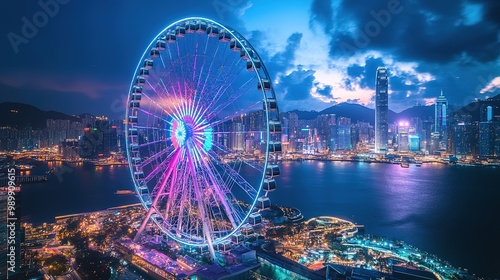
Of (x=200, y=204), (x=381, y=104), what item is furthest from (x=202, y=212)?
(x=381, y=104)

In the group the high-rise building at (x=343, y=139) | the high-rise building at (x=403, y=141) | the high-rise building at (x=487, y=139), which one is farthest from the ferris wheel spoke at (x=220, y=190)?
the high-rise building at (x=403, y=141)

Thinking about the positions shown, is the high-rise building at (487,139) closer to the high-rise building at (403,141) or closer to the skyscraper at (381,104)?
the high-rise building at (403,141)

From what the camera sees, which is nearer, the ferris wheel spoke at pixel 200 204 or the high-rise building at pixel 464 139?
the ferris wheel spoke at pixel 200 204

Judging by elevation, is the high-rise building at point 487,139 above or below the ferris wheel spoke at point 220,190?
above

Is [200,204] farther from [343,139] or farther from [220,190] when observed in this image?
[343,139]

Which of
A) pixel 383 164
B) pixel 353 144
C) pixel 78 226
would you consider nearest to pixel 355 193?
pixel 78 226

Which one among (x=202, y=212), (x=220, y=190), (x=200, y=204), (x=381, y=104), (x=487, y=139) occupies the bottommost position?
(x=202, y=212)

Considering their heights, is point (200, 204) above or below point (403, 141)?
below
